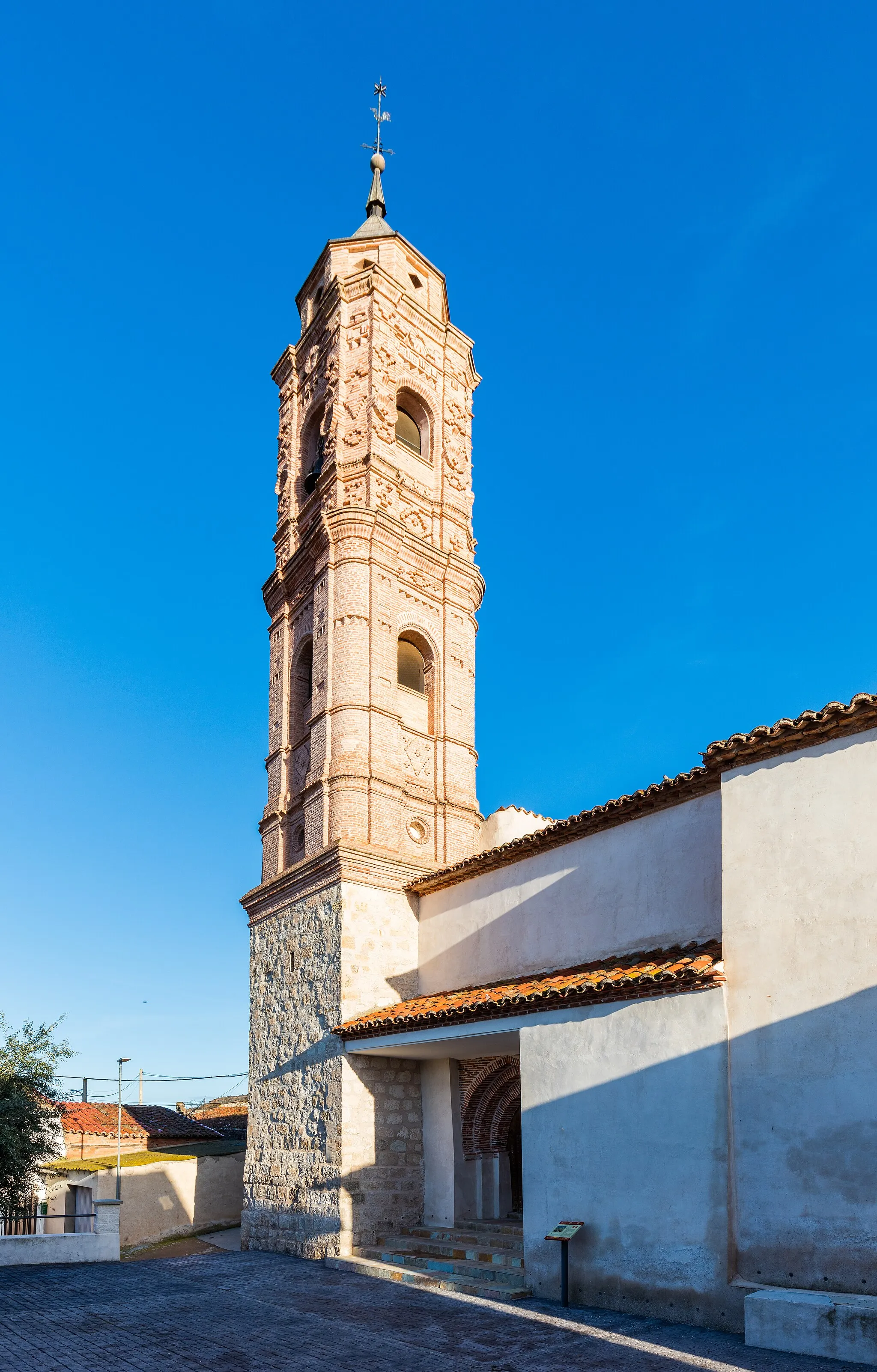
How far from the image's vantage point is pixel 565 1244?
9719mm

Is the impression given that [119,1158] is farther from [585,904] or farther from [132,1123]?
[585,904]

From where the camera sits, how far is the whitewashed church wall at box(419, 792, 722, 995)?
11469 mm

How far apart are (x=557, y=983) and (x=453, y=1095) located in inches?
160

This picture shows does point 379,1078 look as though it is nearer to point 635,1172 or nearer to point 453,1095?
point 453,1095

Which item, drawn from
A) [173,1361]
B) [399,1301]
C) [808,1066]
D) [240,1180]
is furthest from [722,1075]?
[240,1180]

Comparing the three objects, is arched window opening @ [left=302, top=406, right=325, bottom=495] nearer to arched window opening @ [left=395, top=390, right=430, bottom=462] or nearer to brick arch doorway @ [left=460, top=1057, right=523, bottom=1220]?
Result: arched window opening @ [left=395, top=390, right=430, bottom=462]

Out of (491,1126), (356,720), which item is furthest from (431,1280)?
(356,720)

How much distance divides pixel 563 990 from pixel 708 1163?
7.43 ft

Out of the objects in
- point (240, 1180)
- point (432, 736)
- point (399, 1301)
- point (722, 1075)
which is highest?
point (432, 736)

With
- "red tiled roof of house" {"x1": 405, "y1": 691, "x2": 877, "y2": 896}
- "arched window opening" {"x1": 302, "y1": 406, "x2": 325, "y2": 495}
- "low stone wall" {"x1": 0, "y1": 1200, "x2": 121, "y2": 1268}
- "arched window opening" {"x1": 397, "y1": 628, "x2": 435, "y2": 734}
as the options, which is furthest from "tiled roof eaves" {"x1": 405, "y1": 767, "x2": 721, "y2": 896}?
"arched window opening" {"x1": 302, "y1": 406, "x2": 325, "y2": 495}

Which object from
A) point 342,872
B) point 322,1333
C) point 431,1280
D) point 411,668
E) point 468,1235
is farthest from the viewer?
point 411,668

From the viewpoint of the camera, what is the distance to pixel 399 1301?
34.9ft

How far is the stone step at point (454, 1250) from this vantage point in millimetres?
11672

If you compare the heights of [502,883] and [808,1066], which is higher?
[502,883]
